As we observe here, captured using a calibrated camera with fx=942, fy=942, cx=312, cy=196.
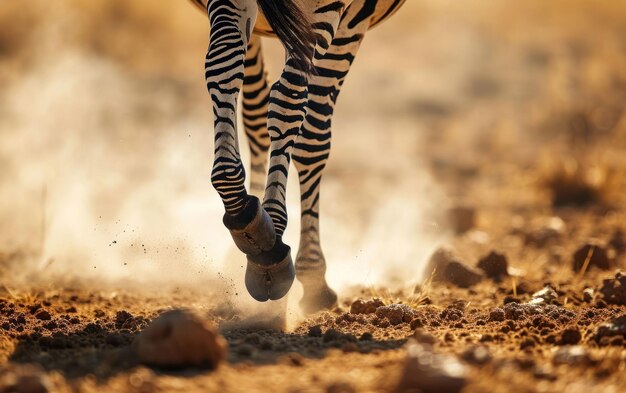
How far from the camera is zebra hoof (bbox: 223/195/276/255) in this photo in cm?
434

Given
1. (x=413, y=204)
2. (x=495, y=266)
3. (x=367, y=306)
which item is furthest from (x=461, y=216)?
(x=367, y=306)

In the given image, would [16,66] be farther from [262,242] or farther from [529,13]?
[529,13]

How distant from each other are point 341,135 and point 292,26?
358 inches

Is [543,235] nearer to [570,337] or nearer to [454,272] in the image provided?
[454,272]

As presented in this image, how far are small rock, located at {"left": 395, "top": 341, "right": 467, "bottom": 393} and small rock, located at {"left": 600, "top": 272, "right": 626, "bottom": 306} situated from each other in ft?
8.82

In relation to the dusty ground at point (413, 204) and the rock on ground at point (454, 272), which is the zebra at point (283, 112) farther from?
the rock on ground at point (454, 272)

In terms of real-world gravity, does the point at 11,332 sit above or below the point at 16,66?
below

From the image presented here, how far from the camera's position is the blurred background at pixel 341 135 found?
7.02m

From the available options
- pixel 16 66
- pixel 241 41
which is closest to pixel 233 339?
pixel 241 41

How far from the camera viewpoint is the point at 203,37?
16547 mm

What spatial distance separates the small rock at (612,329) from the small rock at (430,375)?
123 centimetres

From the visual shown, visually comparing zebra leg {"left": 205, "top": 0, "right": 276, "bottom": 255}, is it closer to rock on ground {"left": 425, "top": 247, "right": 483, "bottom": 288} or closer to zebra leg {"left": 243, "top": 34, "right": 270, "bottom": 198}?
zebra leg {"left": 243, "top": 34, "right": 270, "bottom": 198}

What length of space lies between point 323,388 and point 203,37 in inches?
553

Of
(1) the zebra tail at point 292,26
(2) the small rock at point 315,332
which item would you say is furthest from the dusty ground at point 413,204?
(1) the zebra tail at point 292,26
